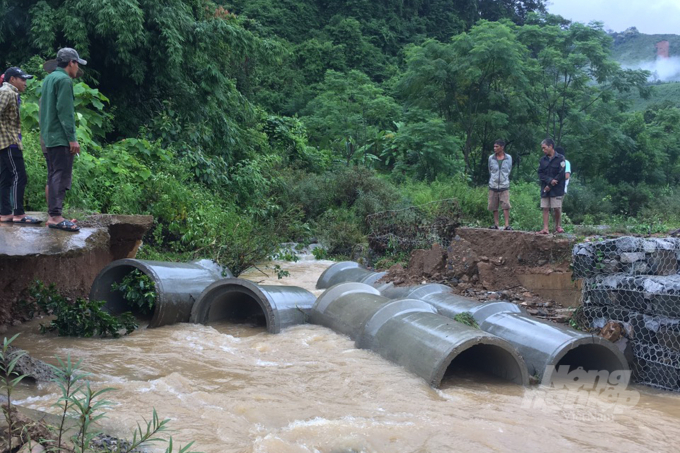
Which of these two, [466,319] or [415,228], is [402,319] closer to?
[466,319]

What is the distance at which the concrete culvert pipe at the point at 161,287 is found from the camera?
280 inches

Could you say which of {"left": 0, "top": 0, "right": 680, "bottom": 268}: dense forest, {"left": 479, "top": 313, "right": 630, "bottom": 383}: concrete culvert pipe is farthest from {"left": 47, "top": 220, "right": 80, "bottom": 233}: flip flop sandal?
{"left": 479, "top": 313, "right": 630, "bottom": 383}: concrete culvert pipe

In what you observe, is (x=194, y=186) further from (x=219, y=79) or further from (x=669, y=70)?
(x=669, y=70)

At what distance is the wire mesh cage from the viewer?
11703 mm

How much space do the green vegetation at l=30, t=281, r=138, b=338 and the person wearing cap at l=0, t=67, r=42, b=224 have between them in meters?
0.87

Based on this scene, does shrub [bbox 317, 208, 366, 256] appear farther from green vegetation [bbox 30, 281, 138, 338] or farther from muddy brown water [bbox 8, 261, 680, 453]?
green vegetation [bbox 30, 281, 138, 338]

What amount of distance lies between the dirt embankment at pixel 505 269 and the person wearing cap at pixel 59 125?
4.67 m

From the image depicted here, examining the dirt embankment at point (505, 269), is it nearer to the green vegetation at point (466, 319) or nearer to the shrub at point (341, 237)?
the green vegetation at point (466, 319)

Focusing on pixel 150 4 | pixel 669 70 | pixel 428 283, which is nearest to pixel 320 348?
pixel 428 283

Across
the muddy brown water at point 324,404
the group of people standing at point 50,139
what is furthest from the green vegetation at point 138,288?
the group of people standing at point 50,139

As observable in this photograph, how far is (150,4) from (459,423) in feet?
35.8

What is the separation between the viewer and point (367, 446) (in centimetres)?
395

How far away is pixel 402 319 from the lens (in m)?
6.10

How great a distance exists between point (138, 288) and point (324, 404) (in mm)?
3428
